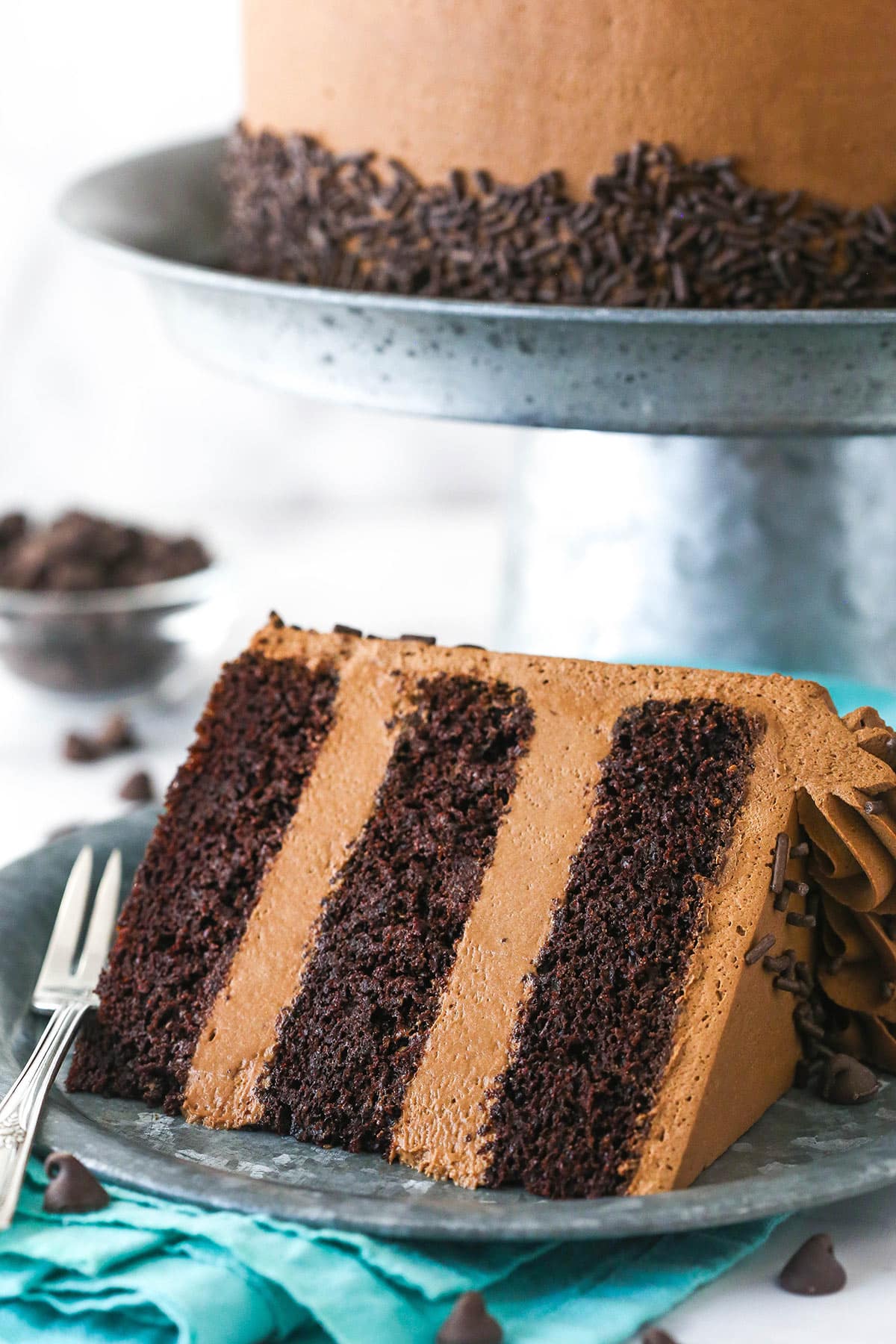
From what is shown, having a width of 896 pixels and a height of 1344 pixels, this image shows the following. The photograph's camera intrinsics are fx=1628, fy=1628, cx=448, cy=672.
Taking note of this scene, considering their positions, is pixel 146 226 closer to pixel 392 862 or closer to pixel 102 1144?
pixel 392 862

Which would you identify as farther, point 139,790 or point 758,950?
point 139,790

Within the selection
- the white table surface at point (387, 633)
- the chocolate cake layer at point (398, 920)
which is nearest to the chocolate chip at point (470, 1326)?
the white table surface at point (387, 633)

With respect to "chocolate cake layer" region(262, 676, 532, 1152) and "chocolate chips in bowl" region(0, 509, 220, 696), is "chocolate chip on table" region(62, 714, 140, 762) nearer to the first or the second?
"chocolate chips in bowl" region(0, 509, 220, 696)

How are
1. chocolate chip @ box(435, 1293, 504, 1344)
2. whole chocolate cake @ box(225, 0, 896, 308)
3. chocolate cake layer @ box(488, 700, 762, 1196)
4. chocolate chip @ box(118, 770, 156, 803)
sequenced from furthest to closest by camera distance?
chocolate chip @ box(118, 770, 156, 803) → whole chocolate cake @ box(225, 0, 896, 308) → chocolate cake layer @ box(488, 700, 762, 1196) → chocolate chip @ box(435, 1293, 504, 1344)

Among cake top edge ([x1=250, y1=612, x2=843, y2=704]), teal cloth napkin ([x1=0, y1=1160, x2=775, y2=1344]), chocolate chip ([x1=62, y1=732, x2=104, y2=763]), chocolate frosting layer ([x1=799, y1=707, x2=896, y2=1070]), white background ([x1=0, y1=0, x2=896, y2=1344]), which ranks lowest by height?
teal cloth napkin ([x1=0, y1=1160, x2=775, y2=1344])

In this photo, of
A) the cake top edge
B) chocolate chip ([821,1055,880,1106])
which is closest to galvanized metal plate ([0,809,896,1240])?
chocolate chip ([821,1055,880,1106])

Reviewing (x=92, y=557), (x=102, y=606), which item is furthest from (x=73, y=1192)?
(x=92, y=557)

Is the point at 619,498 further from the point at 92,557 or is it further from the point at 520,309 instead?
the point at 92,557
